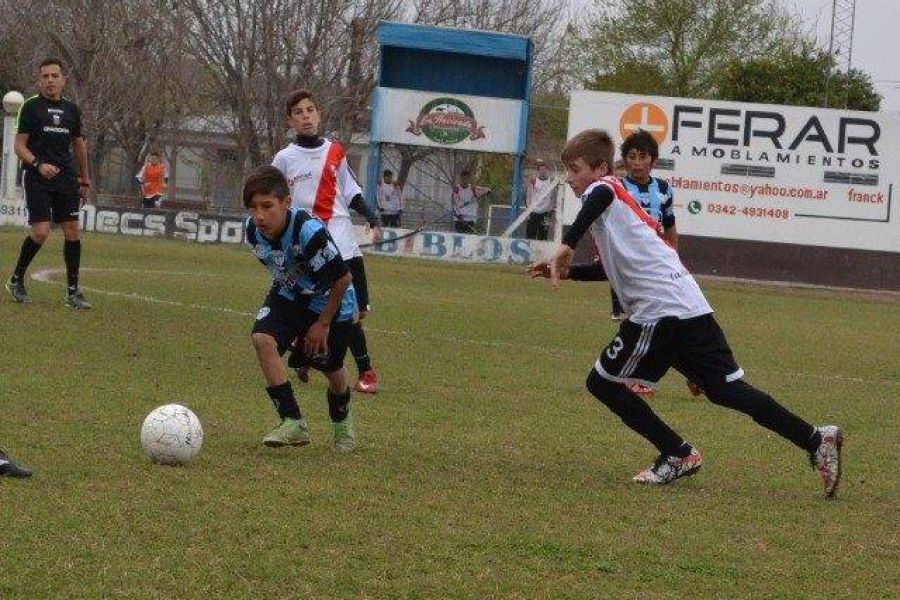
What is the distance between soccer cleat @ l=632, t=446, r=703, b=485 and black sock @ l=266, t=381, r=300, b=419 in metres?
1.51

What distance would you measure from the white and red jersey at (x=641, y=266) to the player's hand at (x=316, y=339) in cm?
124

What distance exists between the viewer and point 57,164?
12578mm

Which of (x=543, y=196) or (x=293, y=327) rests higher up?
(x=543, y=196)

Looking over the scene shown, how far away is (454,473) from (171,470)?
1.17 metres

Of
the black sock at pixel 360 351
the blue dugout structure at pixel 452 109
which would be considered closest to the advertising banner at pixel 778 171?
the blue dugout structure at pixel 452 109

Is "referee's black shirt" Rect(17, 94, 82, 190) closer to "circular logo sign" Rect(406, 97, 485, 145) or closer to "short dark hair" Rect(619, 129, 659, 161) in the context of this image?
"short dark hair" Rect(619, 129, 659, 161)

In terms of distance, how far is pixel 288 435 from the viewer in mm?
6797

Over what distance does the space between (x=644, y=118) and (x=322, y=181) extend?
2001cm

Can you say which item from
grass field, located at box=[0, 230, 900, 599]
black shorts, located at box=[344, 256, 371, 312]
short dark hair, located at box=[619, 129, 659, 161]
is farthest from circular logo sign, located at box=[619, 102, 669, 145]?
black shorts, located at box=[344, 256, 371, 312]

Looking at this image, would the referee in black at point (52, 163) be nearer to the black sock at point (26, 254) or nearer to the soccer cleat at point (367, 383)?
the black sock at point (26, 254)

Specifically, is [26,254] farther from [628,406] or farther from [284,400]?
[628,406]

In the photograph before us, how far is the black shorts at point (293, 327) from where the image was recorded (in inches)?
271

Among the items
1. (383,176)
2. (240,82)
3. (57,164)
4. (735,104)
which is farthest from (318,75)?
(57,164)

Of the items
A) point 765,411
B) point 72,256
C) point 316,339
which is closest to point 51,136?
point 72,256
